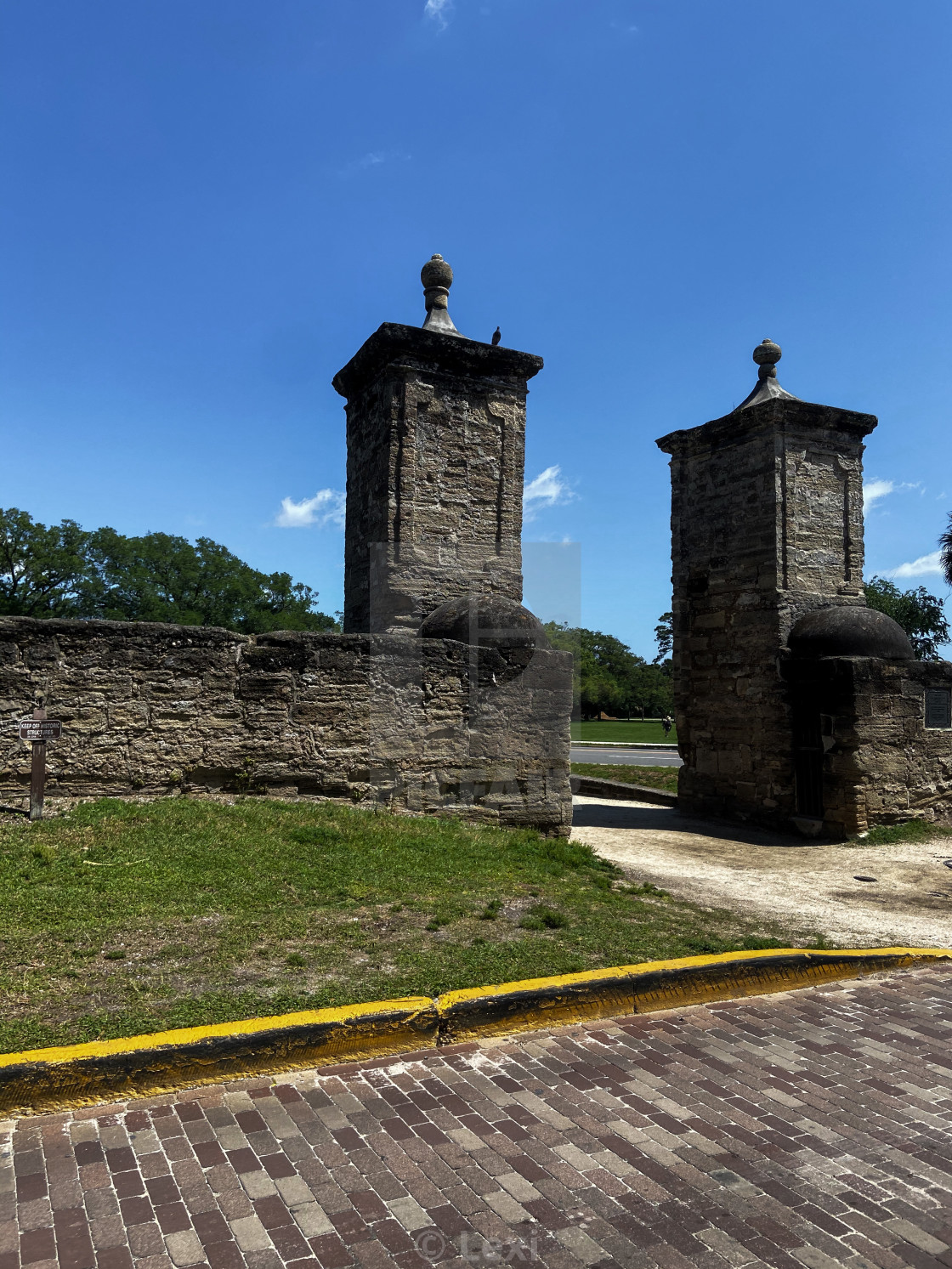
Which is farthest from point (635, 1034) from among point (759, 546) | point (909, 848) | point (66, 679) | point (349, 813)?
point (759, 546)

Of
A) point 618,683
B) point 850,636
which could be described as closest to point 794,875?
point 850,636

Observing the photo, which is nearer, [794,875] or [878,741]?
[794,875]

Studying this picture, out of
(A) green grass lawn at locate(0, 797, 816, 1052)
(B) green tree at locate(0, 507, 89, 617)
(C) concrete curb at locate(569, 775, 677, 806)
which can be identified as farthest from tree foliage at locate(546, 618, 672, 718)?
(A) green grass lawn at locate(0, 797, 816, 1052)

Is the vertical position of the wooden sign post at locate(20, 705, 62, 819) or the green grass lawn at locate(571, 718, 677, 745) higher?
the wooden sign post at locate(20, 705, 62, 819)

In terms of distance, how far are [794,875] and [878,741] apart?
10.6 feet

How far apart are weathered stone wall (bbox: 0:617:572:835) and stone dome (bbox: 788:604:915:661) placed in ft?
15.9

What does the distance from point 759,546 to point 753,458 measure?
4.38 ft

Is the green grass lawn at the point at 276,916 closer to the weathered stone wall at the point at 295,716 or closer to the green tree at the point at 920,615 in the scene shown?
the weathered stone wall at the point at 295,716

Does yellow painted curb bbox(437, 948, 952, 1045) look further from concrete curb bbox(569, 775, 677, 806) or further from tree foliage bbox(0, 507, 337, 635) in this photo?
tree foliage bbox(0, 507, 337, 635)

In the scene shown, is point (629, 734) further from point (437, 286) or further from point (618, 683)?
point (437, 286)

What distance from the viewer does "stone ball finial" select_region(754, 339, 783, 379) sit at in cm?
1254

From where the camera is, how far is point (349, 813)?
6.89 metres

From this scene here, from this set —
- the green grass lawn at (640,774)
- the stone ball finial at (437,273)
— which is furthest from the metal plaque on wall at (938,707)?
the stone ball finial at (437,273)

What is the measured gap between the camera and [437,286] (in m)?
10.6
